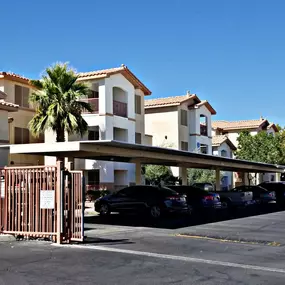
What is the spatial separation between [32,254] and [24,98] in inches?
941

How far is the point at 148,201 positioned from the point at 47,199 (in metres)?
8.71

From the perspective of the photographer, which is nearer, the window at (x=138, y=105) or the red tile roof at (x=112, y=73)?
the red tile roof at (x=112, y=73)

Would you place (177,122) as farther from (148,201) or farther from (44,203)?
(44,203)

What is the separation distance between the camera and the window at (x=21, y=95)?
108 feet

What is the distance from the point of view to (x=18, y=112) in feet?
107

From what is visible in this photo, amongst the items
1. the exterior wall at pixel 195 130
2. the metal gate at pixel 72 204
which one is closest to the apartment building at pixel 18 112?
the exterior wall at pixel 195 130

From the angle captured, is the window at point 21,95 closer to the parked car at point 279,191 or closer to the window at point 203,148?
the parked car at point 279,191

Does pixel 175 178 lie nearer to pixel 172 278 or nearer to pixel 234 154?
pixel 234 154

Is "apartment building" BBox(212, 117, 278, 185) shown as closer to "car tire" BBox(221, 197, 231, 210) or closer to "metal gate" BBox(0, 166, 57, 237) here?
"car tire" BBox(221, 197, 231, 210)

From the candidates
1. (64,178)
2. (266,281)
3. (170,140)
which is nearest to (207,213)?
(64,178)

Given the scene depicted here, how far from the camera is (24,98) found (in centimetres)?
3347

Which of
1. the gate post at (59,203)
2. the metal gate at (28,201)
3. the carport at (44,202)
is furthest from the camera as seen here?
the metal gate at (28,201)

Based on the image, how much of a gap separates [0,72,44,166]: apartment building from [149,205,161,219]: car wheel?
13.4 m

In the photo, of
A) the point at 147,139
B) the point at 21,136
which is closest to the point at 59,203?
the point at 21,136
